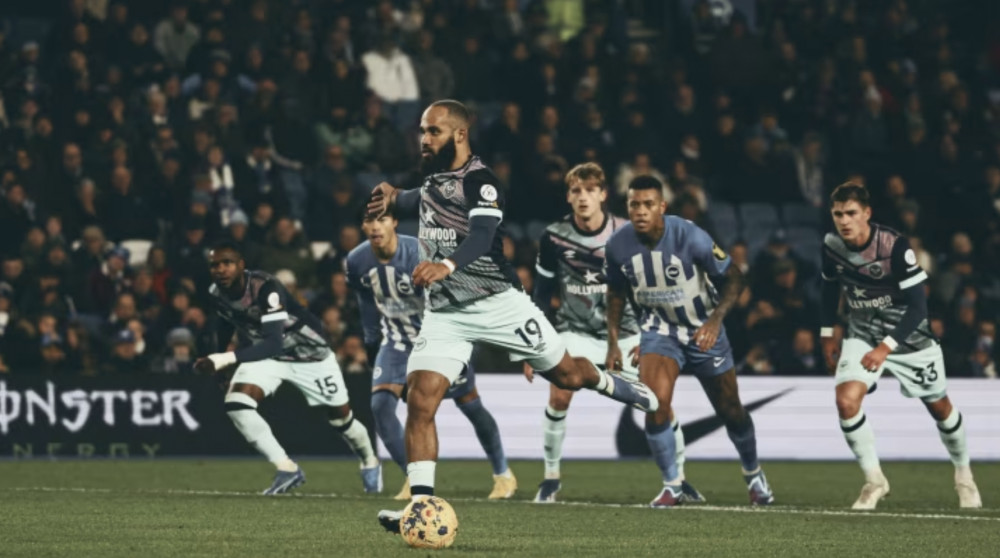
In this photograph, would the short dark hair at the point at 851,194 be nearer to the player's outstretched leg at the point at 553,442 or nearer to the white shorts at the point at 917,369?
the white shorts at the point at 917,369

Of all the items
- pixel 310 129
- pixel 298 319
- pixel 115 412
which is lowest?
pixel 115 412

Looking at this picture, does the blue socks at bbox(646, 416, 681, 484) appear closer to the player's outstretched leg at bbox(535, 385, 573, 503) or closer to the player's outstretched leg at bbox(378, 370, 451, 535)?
the player's outstretched leg at bbox(535, 385, 573, 503)

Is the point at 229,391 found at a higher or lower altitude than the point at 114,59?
lower

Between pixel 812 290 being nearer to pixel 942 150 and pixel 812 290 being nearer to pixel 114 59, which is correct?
pixel 942 150

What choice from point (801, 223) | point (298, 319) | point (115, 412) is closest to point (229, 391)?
point (298, 319)

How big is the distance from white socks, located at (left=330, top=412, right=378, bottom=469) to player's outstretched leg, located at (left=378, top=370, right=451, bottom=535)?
5.14 metres

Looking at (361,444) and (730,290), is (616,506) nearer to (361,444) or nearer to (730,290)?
(730,290)

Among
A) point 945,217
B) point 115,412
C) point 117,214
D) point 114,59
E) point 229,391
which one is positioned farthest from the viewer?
point 945,217

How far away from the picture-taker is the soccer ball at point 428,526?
30.3 feet

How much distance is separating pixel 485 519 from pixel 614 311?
2860mm

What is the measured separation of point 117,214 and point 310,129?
9.51ft

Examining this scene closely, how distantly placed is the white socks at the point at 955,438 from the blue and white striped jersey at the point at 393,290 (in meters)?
4.07

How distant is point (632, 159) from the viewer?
2397 centimetres

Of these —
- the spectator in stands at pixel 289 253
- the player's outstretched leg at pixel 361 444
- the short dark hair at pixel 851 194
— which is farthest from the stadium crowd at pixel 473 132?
the short dark hair at pixel 851 194
